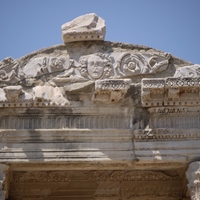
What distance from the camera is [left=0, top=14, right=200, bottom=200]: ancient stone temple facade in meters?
12.1

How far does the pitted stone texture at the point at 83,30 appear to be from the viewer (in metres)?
12.8

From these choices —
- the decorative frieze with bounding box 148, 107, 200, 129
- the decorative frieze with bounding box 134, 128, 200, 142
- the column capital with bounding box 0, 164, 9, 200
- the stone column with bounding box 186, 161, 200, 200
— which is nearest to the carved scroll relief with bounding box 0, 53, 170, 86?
the decorative frieze with bounding box 148, 107, 200, 129

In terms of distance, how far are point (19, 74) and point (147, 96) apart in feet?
8.21

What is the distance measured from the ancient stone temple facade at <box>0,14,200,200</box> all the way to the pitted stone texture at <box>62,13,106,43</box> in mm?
20

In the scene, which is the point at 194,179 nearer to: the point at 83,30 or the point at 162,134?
the point at 162,134

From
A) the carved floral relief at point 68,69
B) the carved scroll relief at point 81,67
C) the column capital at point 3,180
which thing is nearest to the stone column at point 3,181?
the column capital at point 3,180

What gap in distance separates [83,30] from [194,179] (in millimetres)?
3606

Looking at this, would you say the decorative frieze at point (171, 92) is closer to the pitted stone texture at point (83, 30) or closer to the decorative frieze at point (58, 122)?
the decorative frieze at point (58, 122)

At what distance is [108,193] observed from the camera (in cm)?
1397

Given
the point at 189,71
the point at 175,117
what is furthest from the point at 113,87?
the point at 189,71

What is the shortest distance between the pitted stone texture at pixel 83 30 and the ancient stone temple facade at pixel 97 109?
0.02 meters

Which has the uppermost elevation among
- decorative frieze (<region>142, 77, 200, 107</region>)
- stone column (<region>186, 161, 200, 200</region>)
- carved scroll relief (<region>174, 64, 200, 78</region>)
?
carved scroll relief (<region>174, 64, 200, 78</region>)

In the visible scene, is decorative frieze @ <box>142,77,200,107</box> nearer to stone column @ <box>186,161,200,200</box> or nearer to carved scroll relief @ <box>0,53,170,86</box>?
carved scroll relief @ <box>0,53,170,86</box>

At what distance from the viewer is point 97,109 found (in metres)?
12.4
